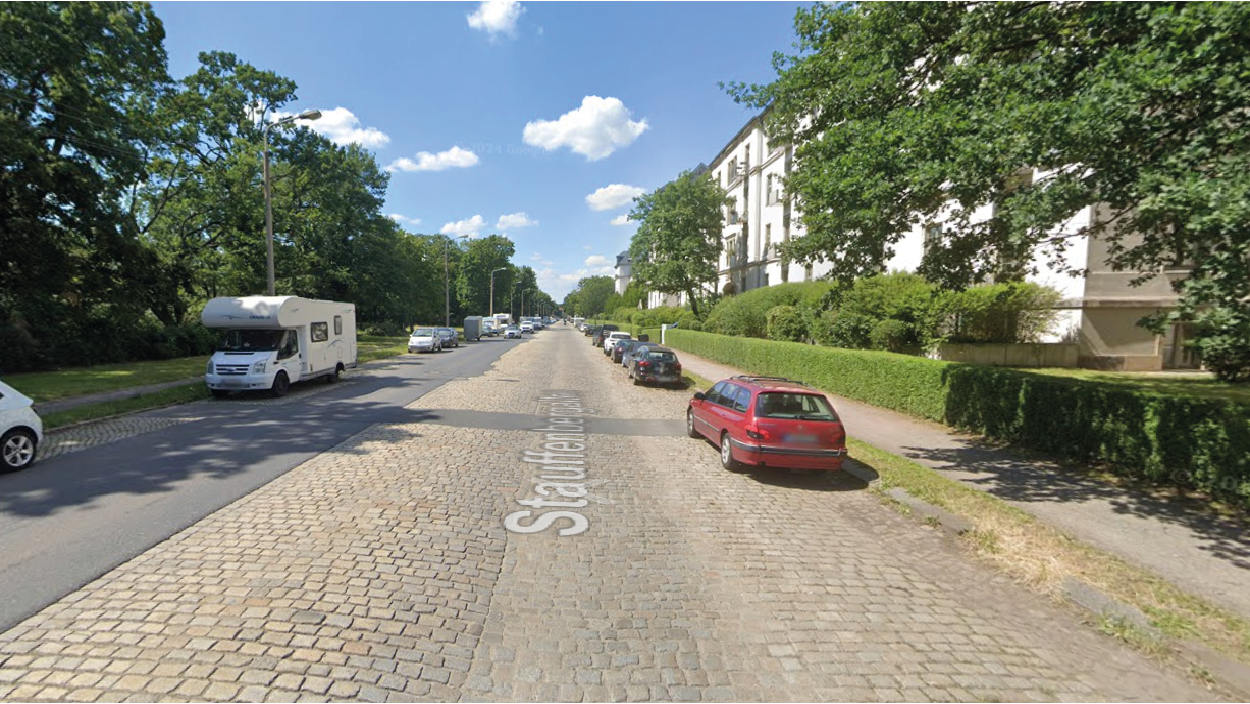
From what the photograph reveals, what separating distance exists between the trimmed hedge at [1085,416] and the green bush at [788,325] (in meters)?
8.32

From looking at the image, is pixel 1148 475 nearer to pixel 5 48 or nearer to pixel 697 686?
pixel 697 686

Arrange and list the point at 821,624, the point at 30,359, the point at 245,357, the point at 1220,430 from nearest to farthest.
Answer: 1. the point at 821,624
2. the point at 1220,430
3. the point at 245,357
4. the point at 30,359

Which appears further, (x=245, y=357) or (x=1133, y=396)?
(x=245, y=357)

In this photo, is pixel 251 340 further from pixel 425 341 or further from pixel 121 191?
pixel 425 341

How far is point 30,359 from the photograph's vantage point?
1733 centimetres

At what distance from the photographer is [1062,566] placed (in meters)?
4.69

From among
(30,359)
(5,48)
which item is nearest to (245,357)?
(30,359)

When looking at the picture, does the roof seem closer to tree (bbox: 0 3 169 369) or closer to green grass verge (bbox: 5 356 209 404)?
green grass verge (bbox: 5 356 209 404)

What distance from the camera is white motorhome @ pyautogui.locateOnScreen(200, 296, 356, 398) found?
506 inches

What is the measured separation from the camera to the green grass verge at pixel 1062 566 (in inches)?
146

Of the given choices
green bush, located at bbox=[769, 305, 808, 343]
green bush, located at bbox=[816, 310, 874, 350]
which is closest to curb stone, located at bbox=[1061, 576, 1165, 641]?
green bush, located at bbox=[816, 310, 874, 350]

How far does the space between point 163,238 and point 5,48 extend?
12505mm

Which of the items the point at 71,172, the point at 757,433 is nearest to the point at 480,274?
the point at 71,172

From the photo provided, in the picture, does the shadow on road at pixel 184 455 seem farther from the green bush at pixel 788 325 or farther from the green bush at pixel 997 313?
the green bush at pixel 788 325
